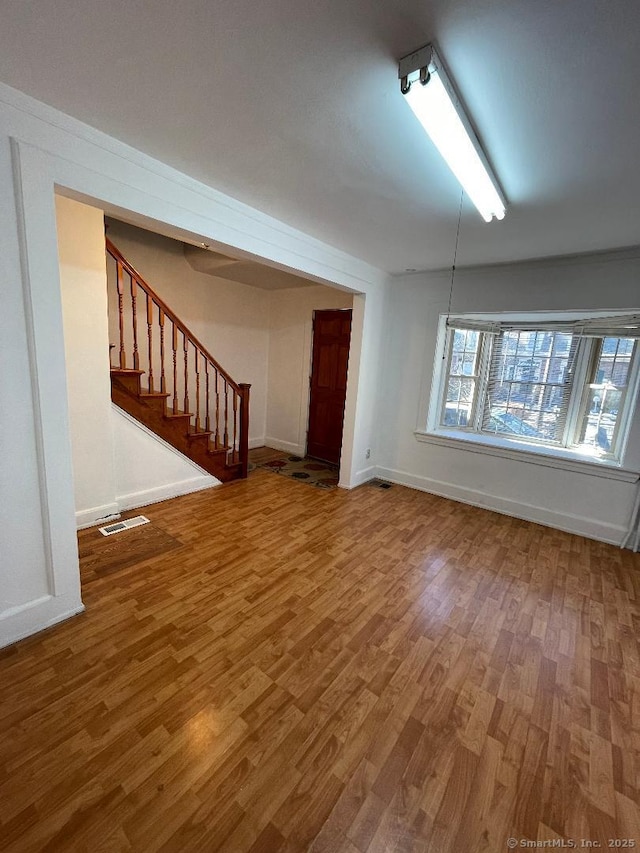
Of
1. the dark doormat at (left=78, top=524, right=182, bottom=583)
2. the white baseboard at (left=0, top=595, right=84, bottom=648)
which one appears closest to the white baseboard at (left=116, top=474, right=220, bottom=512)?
the dark doormat at (left=78, top=524, right=182, bottom=583)

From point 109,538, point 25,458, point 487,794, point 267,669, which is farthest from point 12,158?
point 487,794

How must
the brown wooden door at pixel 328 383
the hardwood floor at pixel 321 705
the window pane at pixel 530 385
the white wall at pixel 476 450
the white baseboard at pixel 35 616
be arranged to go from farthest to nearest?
1. the brown wooden door at pixel 328 383
2. the window pane at pixel 530 385
3. the white wall at pixel 476 450
4. the white baseboard at pixel 35 616
5. the hardwood floor at pixel 321 705

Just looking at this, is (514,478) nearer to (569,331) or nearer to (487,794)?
(569,331)

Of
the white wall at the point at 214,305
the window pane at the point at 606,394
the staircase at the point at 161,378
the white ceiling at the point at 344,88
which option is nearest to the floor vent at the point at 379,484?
the staircase at the point at 161,378

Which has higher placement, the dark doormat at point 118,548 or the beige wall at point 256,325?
the beige wall at point 256,325

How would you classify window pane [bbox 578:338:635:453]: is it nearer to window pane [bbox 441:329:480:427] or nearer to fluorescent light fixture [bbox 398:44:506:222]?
window pane [bbox 441:329:480:427]

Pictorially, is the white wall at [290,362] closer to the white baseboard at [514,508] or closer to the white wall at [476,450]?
the white wall at [476,450]

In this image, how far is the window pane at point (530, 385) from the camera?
3520 mm

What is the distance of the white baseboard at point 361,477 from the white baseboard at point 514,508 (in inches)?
3.2

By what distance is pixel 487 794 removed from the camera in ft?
4.08

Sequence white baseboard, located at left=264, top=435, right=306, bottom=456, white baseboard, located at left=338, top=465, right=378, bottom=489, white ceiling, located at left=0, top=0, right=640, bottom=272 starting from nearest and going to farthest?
white ceiling, located at left=0, top=0, right=640, bottom=272, white baseboard, located at left=338, top=465, right=378, bottom=489, white baseboard, located at left=264, top=435, right=306, bottom=456

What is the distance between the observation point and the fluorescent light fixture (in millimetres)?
1109

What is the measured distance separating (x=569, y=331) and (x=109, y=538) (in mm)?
4507

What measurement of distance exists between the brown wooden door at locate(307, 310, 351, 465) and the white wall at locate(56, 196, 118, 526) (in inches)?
112
